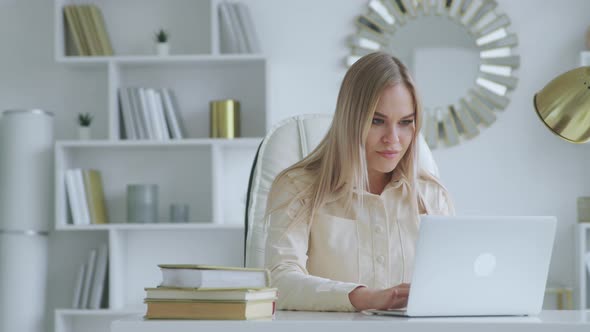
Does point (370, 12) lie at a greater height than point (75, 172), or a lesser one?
greater

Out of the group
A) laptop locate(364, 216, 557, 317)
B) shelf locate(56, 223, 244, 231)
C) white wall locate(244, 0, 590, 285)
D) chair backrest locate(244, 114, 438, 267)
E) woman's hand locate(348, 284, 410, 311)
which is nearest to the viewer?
laptop locate(364, 216, 557, 317)

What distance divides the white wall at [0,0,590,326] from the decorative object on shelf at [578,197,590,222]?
0.31 ft

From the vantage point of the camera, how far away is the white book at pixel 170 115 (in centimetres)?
338

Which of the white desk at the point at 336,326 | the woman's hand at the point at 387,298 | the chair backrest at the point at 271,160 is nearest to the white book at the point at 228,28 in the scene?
the chair backrest at the point at 271,160

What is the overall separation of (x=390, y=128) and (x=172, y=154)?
184cm

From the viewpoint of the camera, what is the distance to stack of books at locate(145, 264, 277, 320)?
1.11m

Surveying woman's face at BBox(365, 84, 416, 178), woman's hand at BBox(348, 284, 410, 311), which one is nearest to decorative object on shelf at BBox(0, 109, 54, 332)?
woman's face at BBox(365, 84, 416, 178)

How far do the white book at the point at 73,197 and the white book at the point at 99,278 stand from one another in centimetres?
15

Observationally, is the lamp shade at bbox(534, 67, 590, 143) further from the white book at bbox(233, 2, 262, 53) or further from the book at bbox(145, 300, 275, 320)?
the white book at bbox(233, 2, 262, 53)

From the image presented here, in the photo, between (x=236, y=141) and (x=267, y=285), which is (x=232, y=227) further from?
(x=267, y=285)

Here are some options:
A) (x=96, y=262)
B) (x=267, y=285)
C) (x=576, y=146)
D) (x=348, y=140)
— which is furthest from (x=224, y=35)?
(x=267, y=285)

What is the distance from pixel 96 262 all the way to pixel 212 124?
29.0 inches

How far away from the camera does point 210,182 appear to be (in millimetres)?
3508

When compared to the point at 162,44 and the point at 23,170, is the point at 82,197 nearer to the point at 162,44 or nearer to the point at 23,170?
the point at 23,170
